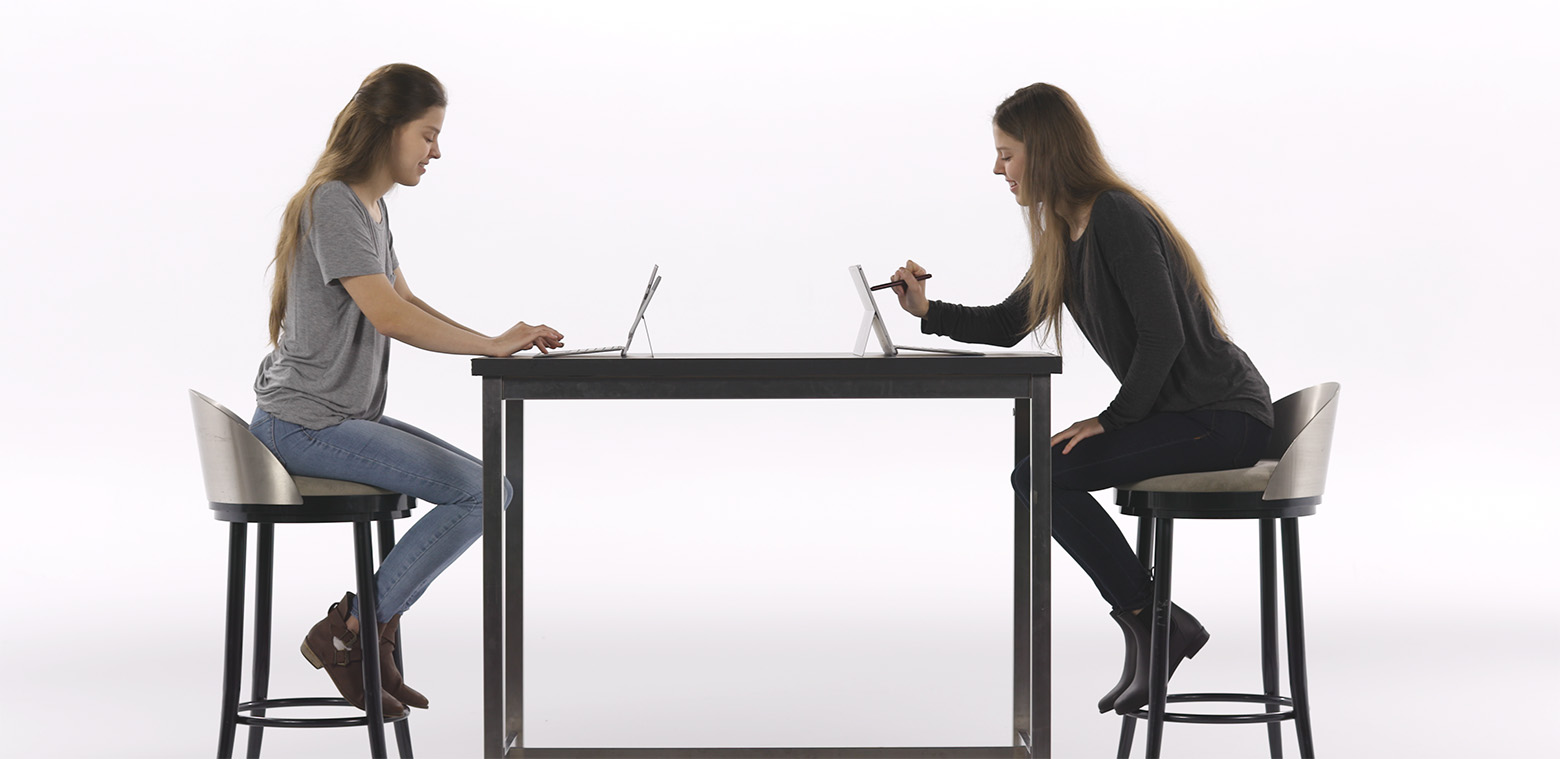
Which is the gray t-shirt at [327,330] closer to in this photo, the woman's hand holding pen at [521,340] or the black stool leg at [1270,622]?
the woman's hand holding pen at [521,340]

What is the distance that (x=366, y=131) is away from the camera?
3314 millimetres

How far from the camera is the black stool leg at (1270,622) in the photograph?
347 centimetres

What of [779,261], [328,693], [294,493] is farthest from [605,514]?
[294,493]

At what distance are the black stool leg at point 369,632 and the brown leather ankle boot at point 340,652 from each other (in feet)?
0.13

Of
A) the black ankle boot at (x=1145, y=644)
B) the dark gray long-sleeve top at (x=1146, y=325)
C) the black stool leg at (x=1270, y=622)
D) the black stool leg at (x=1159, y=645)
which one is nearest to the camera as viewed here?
the black stool leg at (x=1159, y=645)

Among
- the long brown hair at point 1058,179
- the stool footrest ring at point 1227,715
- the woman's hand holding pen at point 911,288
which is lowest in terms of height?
the stool footrest ring at point 1227,715

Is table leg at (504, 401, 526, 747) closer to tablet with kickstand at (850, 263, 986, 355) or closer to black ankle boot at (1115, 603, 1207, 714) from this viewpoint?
tablet with kickstand at (850, 263, 986, 355)

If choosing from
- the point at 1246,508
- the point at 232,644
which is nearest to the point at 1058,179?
the point at 1246,508

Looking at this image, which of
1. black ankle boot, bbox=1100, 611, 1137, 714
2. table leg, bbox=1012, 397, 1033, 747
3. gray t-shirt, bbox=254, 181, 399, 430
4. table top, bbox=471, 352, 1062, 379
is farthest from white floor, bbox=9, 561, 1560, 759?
table top, bbox=471, 352, 1062, 379

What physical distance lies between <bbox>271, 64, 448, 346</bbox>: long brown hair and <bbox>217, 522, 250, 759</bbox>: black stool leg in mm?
435

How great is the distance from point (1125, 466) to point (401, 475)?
1374 millimetres

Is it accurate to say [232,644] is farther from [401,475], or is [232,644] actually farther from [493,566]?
[493,566]

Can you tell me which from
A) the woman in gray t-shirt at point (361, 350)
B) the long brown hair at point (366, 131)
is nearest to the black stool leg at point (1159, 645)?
the woman in gray t-shirt at point (361, 350)

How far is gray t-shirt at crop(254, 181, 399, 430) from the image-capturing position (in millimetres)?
3189
